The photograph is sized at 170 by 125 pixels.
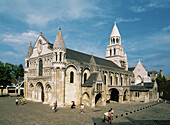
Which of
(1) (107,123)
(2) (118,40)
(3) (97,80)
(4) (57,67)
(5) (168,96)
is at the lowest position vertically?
(5) (168,96)

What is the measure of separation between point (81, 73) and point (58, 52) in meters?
7.42

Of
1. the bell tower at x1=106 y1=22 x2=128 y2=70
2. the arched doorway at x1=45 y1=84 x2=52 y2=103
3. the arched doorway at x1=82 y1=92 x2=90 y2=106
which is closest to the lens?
the arched doorway at x1=82 y1=92 x2=90 y2=106

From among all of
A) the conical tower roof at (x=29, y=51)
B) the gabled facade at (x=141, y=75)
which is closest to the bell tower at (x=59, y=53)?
the conical tower roof at (x=29, y=51)

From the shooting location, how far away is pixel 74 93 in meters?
29.5

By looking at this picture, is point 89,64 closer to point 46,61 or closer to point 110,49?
point 46,61

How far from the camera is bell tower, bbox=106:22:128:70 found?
54.7 meters

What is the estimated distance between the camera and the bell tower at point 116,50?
179 feet

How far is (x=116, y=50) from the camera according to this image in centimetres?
5478

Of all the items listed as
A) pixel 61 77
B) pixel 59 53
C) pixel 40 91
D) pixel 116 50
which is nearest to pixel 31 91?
pixel 40 91

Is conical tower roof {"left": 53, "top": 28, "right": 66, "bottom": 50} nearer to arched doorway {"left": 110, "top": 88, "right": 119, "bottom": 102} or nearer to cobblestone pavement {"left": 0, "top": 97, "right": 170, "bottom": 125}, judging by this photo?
cobblestone pavement {"left": 0, "top": 97, "right": 170, "bottom": 125}

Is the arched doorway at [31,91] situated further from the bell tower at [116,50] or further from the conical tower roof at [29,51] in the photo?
the bell tower at [116,50]

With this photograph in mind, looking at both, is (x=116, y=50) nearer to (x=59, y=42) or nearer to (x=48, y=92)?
(x=59, y=42)

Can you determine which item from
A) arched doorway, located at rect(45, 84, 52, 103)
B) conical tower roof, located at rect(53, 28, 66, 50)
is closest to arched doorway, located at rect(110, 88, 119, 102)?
arched doorway, located at rect(45, 84, 52, 103)

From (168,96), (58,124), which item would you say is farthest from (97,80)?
(168,96)
